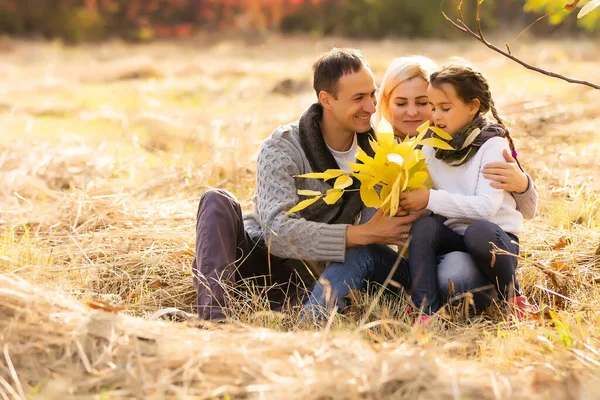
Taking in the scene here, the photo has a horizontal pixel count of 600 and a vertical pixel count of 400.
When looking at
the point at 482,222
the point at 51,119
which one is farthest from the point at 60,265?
the point at 51,119

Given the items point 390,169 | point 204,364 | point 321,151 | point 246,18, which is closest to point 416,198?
point 390,169

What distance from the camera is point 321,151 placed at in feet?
11.4

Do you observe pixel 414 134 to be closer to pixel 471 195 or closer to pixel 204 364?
pixel 471 195

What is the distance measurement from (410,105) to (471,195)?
615 millimetres

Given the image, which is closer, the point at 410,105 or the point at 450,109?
the point at 450,109

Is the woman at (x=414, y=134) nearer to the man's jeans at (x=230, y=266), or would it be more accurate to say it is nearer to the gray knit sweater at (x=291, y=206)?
the gray knit sweater at (x=291, y=206)

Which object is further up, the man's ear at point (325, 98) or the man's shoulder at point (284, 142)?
the man's ear at point (325, 98)

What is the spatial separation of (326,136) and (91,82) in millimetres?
9620

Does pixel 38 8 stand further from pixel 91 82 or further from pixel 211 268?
Answer: pixel 211 268

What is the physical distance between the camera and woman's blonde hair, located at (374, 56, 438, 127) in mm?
3553

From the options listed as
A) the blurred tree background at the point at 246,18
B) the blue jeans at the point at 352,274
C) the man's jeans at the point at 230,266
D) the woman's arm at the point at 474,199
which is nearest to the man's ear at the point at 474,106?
the woman's arm at the point at 474,199

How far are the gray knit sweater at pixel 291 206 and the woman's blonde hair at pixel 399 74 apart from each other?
0.65 feet

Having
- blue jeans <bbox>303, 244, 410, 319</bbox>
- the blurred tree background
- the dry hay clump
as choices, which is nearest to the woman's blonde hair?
blue jeans <bbox>303, 244, 410, 319</bbox>

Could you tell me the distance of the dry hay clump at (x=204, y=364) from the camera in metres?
2.13
